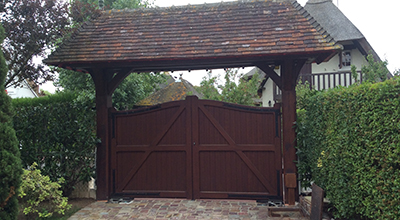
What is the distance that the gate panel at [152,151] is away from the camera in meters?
6.49

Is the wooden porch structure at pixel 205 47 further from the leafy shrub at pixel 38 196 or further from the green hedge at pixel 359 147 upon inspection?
the leafy shrub at pixel 38 196

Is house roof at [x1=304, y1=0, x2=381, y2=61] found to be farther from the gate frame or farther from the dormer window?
the gate frame

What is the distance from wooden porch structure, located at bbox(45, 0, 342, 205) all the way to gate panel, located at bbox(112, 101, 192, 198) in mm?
280

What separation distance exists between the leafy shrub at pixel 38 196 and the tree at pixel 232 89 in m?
9.00

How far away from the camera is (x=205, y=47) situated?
5.89 m

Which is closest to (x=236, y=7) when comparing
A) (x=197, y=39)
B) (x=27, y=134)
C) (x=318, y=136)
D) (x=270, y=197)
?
(x=197, y=39)

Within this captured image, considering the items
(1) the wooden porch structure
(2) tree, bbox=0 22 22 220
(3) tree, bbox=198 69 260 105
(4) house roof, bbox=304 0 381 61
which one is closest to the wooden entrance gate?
(1) the wooden porch structure

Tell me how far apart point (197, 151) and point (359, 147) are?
3.23 m

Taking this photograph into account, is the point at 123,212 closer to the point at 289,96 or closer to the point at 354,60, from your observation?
the point at 289,96

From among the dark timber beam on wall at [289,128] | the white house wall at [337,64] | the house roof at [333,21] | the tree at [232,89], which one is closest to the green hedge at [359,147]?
the dark timber beam on wall at [289,128]

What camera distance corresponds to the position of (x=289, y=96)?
5.96m

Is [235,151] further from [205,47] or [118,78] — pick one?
[118,78]

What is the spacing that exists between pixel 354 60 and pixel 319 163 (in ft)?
39.5

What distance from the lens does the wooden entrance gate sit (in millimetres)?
6234
